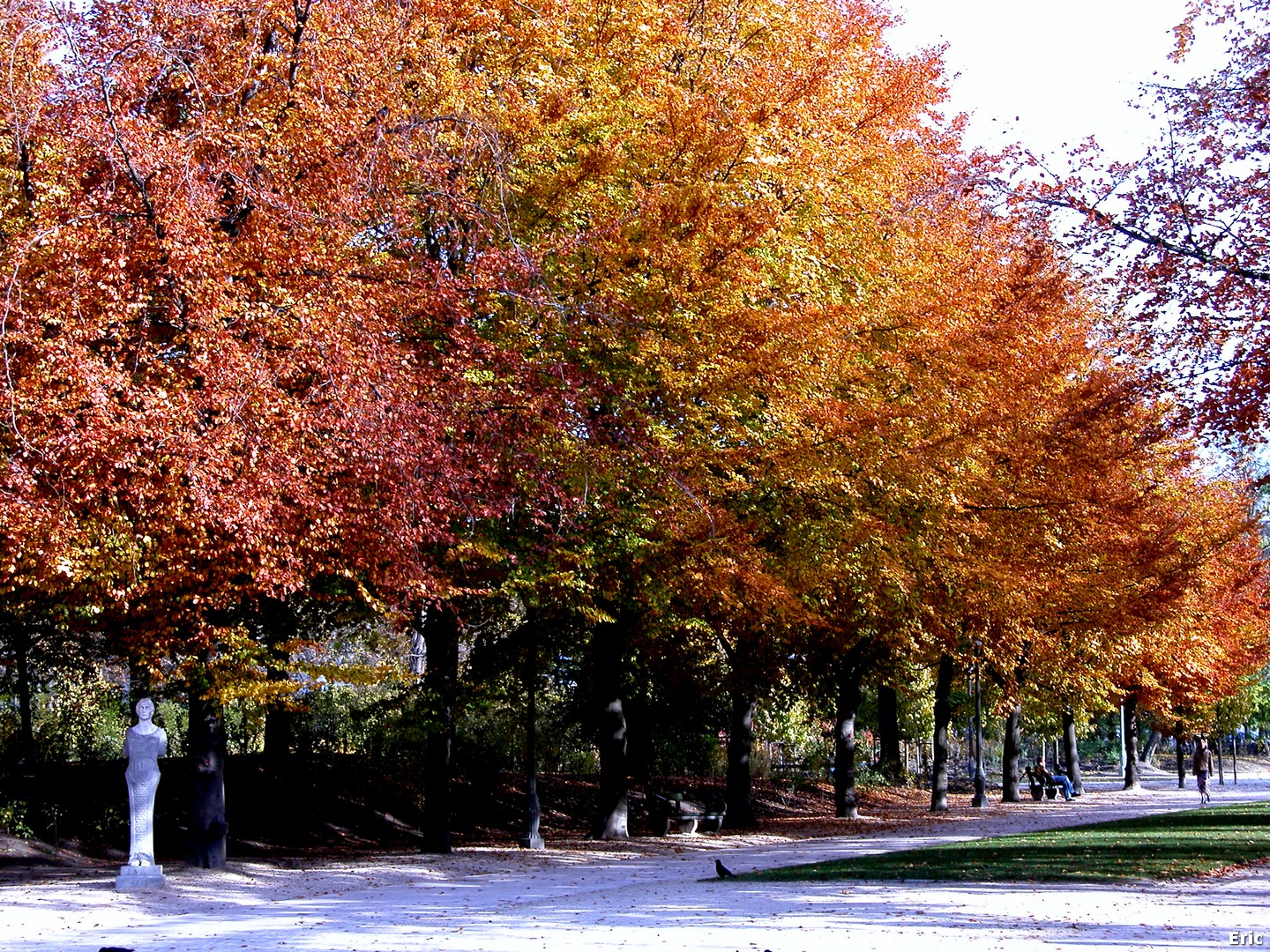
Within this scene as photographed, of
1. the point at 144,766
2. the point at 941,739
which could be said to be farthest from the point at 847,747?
the point at 144,766

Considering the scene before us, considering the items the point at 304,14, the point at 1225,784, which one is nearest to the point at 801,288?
the point at 304,14

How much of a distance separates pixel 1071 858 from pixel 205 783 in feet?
35.6

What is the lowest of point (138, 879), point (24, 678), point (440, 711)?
point (138, 879)

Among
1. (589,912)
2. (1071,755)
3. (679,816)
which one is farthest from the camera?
(1071,755)

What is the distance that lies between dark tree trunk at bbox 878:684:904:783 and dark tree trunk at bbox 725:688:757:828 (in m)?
13.6

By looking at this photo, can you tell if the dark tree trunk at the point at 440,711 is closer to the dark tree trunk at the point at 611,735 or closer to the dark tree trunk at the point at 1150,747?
the dark tree trunk at the point at 611,735

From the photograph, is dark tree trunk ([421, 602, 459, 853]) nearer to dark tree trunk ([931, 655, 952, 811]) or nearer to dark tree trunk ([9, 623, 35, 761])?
dark tree trunk ([9, 623, 35, 761])

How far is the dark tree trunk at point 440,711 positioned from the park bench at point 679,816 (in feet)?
17.9


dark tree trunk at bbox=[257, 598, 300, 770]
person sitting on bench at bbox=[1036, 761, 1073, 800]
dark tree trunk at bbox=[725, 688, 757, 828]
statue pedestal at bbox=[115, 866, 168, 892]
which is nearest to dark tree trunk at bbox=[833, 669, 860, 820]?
dark tree trunk at bbox=[725, 688, 757, 828]

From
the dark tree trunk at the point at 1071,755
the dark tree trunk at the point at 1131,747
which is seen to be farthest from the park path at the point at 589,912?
the dark tree trunk at the point at 1131,747

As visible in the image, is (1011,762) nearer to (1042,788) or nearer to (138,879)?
(1042,788)

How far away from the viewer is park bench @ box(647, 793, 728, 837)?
23688mm

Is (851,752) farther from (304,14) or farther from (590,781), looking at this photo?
(304,14)

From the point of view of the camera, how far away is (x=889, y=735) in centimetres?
4012
